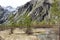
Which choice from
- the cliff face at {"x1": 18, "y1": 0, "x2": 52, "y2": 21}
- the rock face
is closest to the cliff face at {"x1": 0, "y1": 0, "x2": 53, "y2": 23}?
the cliff face at {"x1": 18, "y1": 0, "x2": 52, "y2": 21}

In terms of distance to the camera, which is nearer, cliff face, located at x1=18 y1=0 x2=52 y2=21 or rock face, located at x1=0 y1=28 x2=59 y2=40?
rock face, located at x1=0 y1=28 x2=59 y2=40

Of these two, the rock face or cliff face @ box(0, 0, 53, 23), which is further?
cliff face @ box(0, 0, 53, 23)

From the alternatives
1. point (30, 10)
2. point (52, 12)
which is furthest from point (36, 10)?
point (52, 12)

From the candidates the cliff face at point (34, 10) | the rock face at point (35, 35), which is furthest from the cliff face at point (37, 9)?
the rock face at point (35, 35)

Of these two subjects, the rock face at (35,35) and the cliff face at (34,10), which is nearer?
the rock face at (35,35)

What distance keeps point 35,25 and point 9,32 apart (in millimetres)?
751

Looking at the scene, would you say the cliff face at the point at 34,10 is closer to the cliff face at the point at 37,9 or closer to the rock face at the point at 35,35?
the cliff face at the point at 37,9

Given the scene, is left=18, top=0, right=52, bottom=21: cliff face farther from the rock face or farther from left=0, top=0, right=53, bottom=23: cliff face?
the rock face

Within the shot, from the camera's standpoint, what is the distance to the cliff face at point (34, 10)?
15.2 feet

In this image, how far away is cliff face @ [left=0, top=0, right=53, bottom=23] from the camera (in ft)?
15.2

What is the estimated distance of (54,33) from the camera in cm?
409

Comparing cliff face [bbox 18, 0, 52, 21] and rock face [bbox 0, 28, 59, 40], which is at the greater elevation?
cliff face [bbox 18, 0, 52, 21]

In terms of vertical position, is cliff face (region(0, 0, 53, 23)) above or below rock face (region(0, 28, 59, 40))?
above

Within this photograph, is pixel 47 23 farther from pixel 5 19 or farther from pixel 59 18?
pixel 5 19
